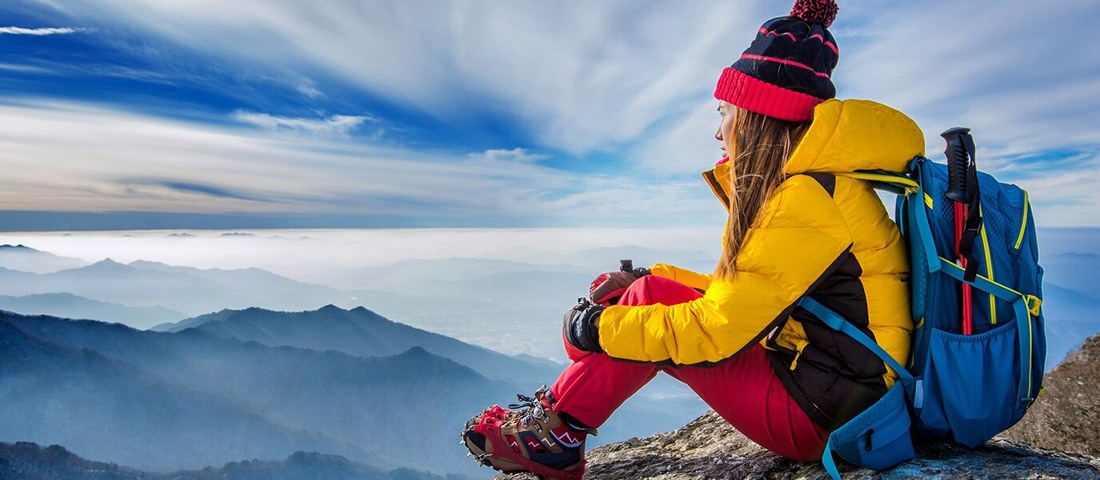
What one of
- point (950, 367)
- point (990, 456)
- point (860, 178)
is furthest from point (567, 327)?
point (990, 456)

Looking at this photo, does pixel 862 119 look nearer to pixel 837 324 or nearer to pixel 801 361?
pixel 837 324

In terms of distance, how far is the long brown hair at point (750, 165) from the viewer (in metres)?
2.87

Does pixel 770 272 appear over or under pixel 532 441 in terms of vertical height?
over

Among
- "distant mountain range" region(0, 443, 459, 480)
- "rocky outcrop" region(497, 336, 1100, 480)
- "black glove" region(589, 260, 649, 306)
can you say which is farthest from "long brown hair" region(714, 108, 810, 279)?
"distant mountain range" region(0, 443, 459, 480)

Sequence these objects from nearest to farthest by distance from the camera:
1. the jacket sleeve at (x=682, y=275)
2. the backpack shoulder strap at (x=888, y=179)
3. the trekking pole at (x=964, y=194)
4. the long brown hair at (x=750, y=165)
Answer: the trekking pole at (x=964, y=194)
the backpack shoulder strap at (x=888, y=179)
the long brown hair at (x=750, y=165)
the jacket sleeve at (x=682, y=275)

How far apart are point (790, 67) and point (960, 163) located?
3.13ft

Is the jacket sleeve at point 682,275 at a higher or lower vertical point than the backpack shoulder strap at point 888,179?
lower

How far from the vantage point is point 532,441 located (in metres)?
3.80

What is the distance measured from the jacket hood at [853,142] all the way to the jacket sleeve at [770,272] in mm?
126

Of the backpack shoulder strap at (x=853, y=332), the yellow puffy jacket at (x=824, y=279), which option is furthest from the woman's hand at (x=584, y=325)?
the backpack shoulder strap at (x=853, y=332)

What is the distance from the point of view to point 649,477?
4426mm

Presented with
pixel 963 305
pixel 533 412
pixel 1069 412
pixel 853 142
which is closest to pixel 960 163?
pixel 853 142

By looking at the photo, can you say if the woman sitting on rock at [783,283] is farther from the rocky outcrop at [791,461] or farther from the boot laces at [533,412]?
the rocky outcrop at [791,461]

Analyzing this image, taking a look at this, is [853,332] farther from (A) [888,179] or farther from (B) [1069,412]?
(B) [1069,412]
